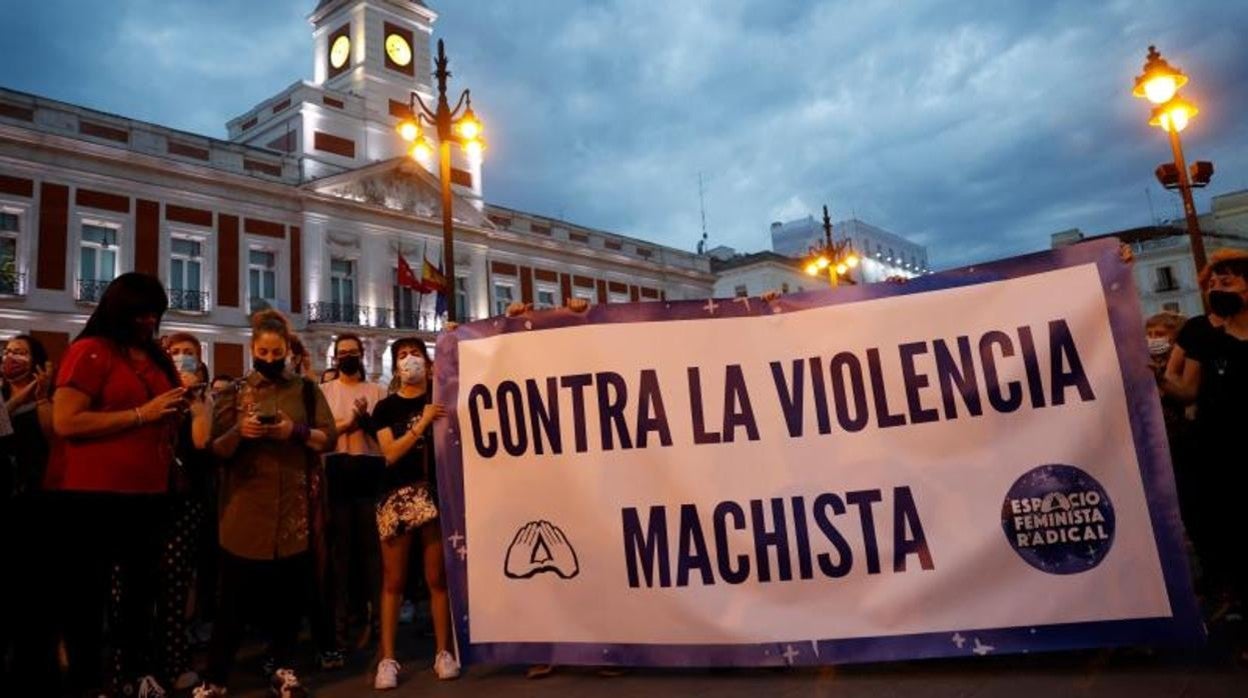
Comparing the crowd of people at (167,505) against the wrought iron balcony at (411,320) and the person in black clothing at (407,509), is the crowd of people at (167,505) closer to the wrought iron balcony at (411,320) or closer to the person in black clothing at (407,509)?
the person in black clothing at (407,509)

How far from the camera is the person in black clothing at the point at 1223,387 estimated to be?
3328 millimetres

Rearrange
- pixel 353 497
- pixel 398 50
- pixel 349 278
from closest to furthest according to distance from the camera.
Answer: pixel 353 497
pixel 349 278
pixel 398 50

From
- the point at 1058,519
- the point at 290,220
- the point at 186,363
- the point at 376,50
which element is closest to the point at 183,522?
the point at 186,363

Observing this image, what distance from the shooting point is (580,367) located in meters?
3.93

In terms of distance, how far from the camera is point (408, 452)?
4.09 metres

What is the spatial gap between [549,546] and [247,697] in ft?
5.12

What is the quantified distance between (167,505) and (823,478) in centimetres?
294

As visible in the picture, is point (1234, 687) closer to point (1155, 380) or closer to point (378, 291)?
point (1155, 380)

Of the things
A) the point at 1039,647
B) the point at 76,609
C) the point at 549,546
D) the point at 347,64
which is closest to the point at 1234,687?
the point at 1039,647

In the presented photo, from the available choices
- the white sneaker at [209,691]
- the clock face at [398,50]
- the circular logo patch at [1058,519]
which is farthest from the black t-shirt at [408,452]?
the clock face at [398,50]

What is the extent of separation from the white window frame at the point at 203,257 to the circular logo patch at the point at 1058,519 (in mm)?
24901

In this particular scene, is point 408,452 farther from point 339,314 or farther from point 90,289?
point 339,314

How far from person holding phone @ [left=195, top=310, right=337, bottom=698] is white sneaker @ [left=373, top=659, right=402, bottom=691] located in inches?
13.8

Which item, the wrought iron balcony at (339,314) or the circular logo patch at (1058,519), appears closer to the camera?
the circular logo patch at (1058,519)
